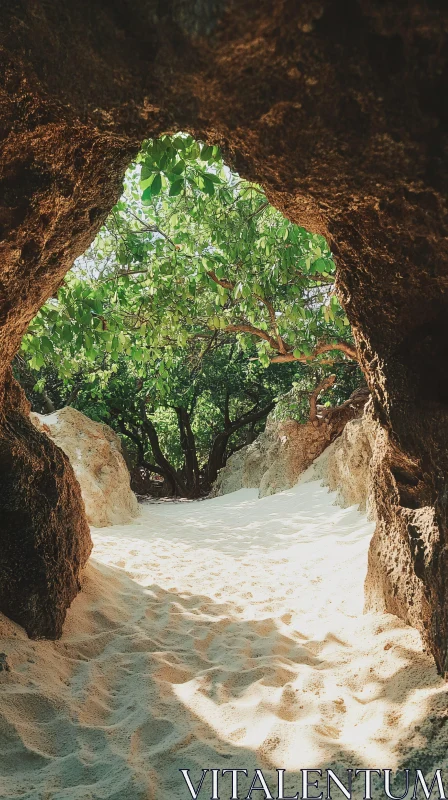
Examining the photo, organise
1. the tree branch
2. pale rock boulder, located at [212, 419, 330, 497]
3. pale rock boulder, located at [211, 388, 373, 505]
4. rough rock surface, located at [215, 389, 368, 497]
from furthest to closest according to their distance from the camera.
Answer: pale rock boulder, located at [212, 419, 330, 497] < rough rock surface, located at [215, 389, 368, 497] < the tree branch < pale rock boulder, located at [211, 388, 373, 505]

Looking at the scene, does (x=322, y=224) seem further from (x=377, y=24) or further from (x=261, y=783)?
(x=261, y=783)

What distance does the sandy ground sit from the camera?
6.22 ft

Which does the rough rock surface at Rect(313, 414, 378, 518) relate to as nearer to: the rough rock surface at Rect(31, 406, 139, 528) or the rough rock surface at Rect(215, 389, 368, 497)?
the rough rock surface at Rect(215, 389, 368, 497)

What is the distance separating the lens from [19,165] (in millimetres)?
2053

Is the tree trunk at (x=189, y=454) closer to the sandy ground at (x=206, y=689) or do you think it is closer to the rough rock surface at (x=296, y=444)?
the rough rock surface at (x=296, y=444)

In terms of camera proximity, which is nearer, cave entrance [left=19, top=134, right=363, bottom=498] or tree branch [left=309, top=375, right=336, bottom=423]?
cave entrance [left=19, top=134, right=363, bottom=498]

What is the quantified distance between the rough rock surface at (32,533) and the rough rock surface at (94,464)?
173 inches

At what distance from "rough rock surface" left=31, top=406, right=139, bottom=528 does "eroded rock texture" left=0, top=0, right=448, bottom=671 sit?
17.7ft

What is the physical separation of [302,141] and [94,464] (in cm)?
710

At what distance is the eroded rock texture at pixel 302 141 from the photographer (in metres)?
1.47

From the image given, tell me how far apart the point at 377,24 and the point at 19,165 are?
1395 millimetres

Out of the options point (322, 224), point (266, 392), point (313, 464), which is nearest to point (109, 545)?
point (322, 224)

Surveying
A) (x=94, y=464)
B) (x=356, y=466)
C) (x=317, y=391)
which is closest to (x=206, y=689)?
(x=356, y=466)

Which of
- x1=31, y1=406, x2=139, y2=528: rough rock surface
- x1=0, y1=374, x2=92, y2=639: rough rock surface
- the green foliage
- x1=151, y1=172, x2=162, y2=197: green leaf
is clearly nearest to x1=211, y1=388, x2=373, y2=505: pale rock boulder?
the green foliage
